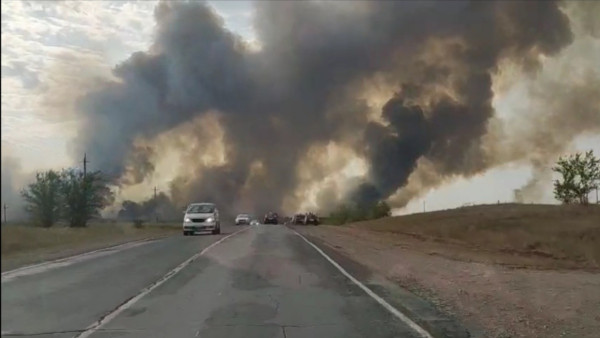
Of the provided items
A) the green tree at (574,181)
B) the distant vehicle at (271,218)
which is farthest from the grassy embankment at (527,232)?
the distant vehicle at (271,218)

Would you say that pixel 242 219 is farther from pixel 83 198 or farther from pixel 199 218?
pixel 83 198

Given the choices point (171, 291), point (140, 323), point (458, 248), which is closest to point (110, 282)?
point (171, 291)

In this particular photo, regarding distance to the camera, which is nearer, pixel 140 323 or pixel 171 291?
pixel 140 323

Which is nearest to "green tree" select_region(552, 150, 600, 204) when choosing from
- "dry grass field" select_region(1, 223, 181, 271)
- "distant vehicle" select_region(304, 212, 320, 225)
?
"dry grass field" select_region(1, 223, 181, 271)

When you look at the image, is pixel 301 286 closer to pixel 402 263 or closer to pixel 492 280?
pixel 492 280

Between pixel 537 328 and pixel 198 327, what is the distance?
535cm

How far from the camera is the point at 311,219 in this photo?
97.6 m

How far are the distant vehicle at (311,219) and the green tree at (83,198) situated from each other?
52.5 metres

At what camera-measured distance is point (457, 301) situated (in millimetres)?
14922

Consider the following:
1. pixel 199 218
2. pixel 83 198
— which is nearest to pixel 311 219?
pixel 199 218

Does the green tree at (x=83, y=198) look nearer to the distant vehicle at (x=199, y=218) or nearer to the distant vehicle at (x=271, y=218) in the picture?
the distant vehicle at (x=199, y=218)

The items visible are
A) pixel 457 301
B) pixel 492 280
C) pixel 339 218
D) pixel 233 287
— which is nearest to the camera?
pixel 457 301

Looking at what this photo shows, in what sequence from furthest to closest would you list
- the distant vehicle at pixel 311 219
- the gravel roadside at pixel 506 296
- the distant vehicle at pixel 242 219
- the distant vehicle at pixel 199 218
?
the distant vehicle at pixel 311 219 < the distant vehicle at pixel 242 219 < the distant vehicle at pixel 199 218 < the gravel roadside at pixel 506 296

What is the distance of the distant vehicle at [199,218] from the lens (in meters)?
47.6
